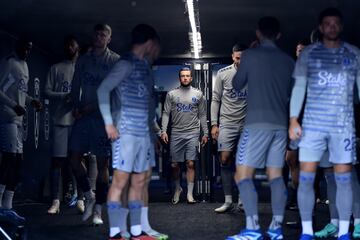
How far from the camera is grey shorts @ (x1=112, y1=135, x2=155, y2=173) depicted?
431cm

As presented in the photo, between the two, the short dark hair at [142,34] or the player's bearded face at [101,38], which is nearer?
the short dark hair at [142,34]

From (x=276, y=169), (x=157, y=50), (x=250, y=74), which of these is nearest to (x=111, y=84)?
(x=157, y=50)

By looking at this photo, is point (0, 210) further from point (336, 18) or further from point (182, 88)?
point (182, 88)

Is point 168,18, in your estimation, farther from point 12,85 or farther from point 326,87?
point 326,87

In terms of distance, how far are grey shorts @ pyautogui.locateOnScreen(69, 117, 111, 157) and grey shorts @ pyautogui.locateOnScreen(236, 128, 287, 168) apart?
4.60 feet

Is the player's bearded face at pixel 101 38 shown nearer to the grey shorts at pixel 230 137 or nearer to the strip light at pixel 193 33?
the grey shorts at pixel 230 137

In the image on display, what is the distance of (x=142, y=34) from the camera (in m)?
4.45

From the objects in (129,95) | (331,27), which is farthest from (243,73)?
(129,95)

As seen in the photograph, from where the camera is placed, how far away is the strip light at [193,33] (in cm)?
755

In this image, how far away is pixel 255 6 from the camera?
771 centimetres

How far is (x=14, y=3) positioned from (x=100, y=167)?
289 cm

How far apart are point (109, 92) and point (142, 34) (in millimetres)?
484

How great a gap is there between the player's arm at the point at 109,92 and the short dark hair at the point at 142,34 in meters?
0.27

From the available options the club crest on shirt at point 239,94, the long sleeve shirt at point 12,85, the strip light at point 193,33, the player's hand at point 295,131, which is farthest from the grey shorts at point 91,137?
the strip light at point 193,33
